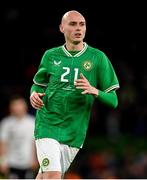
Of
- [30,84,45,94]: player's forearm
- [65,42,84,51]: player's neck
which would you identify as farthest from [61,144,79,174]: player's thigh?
[65,42,84,51]: player's neck

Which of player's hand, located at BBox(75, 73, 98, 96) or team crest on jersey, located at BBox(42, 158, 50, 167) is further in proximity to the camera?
team crest on jersey, located at BBox(42, 158, 50, 167)

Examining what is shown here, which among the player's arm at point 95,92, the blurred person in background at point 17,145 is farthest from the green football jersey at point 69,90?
the blurred person in background at point 17,145

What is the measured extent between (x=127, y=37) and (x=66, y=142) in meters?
10.4

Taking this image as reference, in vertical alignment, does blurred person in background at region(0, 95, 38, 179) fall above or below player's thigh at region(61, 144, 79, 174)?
below

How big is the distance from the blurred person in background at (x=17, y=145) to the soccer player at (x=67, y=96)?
4.42 metres

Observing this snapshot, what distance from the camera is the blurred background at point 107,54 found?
582 inches

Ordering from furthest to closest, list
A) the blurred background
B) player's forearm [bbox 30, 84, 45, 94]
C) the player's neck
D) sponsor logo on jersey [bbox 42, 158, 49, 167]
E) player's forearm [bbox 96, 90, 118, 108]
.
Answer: the blurred background → player's forearm [bbox 30, 84, 45, 94] → the player's neck → sponsor logo on jersey [bbox 42, 158, 49, 167] → player's forearm [bbox 96, 90, 118, 108]

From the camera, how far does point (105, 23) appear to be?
676 inches

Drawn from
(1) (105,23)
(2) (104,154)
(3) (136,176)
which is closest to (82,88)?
(3) (136,176)

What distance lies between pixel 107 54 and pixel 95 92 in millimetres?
10028

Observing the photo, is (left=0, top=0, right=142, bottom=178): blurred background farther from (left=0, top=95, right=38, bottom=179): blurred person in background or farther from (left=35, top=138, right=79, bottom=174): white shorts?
(left=35, top=138, right=79, bottom=174): white shorts

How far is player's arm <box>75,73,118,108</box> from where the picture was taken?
6.63 meters

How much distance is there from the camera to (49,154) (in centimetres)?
688

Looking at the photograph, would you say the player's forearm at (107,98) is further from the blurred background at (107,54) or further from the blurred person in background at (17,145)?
the blurred background at (107,54)
